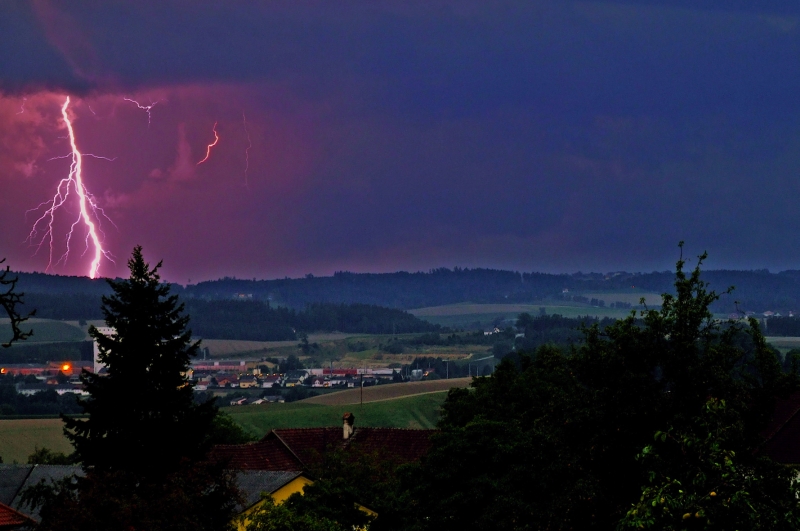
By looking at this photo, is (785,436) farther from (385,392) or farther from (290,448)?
(385,392)

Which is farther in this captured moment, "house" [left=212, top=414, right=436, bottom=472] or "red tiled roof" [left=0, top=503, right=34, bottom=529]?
"house" [left=212, top=414, right=436, bottom=472]

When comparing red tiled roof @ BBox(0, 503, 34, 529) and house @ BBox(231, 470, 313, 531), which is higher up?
red tiled roof @ BBox(0, 503, 34, 529)

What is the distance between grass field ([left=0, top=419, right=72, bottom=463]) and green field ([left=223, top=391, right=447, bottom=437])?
69.4ft

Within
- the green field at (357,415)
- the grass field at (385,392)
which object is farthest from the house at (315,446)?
the grass field at (385,392)

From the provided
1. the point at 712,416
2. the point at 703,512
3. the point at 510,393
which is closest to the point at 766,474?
the point at 712,416

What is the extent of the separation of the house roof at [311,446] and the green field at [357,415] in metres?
65.9

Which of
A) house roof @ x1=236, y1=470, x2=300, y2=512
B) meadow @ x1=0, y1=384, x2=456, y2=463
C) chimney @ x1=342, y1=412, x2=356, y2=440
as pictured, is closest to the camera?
house roof @ x1=236, y1=470, x2=300, y2=512

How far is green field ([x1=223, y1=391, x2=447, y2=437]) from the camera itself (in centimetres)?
13700

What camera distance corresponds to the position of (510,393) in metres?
45.6

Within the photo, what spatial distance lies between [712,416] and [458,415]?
26326 mm

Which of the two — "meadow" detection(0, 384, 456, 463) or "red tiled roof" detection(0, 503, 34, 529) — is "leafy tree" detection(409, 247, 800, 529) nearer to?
"red tiled roof" detection(0, 503, 34, 529)

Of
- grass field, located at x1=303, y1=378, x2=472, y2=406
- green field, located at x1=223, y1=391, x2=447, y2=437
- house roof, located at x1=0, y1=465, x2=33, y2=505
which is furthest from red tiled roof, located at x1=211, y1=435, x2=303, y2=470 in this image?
grass field, located at x1=303, y1=378, x2=472, y2=406

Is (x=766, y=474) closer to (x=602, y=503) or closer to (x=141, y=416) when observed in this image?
(x=602, y=503)

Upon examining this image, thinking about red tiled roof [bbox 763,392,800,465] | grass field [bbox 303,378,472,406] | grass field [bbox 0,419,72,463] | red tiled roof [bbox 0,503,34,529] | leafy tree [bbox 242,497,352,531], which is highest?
red tiled roof [bbox 763,392,800,465]
